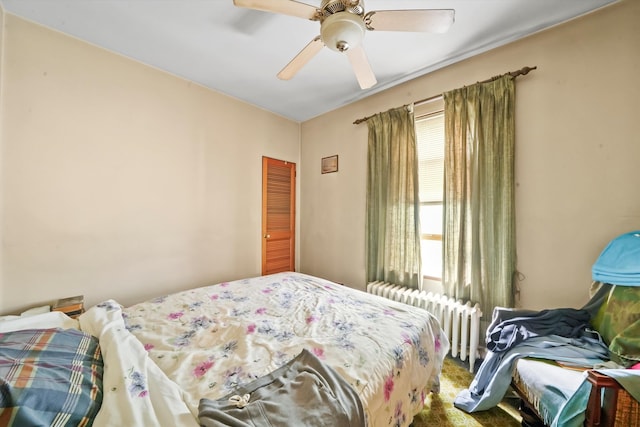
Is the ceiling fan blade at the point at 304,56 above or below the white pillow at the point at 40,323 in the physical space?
above

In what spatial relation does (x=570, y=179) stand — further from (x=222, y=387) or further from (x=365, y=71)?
(x=222, y=387)

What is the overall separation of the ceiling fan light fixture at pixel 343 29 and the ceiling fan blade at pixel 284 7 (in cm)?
9

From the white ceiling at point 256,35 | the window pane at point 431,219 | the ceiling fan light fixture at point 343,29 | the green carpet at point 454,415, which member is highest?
the white ceiling at point 256,35

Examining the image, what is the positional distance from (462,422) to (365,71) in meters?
2.44

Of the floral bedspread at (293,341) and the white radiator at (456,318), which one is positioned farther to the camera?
the white radiator at (456,318)

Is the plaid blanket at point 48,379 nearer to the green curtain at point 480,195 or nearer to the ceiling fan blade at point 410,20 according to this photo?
the ceiling fan blade at point 410,20

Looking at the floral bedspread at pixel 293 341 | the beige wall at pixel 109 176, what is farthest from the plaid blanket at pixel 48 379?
the beige wall at pixel 109 176

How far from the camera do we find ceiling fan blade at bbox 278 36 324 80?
142 cm

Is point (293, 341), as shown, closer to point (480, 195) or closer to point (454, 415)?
point (454, 415)

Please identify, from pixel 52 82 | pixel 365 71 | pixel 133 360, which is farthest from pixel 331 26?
pixel 52 82

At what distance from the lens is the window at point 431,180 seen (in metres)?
2.29

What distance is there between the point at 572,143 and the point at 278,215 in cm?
302

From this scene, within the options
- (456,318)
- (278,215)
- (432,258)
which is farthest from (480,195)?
(278,215)

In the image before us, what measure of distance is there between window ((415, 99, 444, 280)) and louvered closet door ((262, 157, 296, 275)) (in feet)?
6.18
